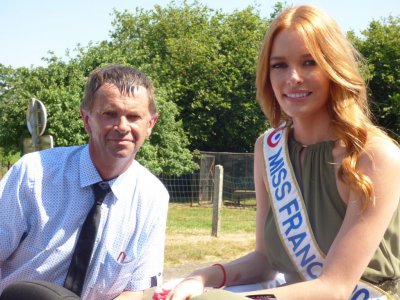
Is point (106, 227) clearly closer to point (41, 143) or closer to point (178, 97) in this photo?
point (41, 143)

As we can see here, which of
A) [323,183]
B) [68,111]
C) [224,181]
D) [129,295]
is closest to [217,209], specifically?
[129,295]

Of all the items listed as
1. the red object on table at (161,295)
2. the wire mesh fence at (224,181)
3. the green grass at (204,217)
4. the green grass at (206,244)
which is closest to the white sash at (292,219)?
the red object on table at (161,295)

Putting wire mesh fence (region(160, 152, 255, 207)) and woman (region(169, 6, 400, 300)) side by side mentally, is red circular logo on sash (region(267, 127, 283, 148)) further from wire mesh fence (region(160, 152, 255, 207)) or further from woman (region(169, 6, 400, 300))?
wire mesh fence (region(160, 152, 255, 207))

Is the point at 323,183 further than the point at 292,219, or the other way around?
the point at 292,219

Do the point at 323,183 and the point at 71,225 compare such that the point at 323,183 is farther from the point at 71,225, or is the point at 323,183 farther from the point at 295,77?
the point at 71,225

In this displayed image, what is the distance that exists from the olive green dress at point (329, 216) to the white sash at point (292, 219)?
30 mm

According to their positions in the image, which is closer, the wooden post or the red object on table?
the red object on table

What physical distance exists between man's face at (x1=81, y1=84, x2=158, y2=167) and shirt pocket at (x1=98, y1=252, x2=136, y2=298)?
0.43 m

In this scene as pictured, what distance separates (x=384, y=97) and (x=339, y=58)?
92.6ft

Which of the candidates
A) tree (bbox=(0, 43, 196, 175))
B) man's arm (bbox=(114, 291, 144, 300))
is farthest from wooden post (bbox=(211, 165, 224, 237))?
tree (bbox=(0, 43, 196, 175))

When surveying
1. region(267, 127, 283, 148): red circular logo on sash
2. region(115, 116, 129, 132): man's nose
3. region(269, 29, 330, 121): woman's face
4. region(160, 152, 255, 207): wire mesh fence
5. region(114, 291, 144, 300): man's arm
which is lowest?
region(160, 152, 255, 207): wire mesh fence

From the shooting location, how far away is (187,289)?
2.14m

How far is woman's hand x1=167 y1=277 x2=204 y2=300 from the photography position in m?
2.09

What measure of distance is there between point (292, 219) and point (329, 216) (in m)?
0.17
